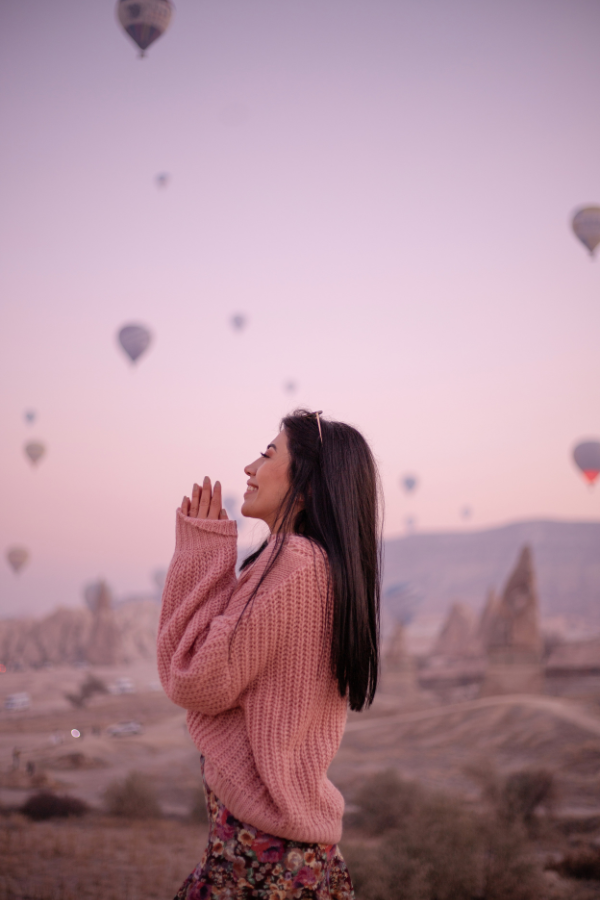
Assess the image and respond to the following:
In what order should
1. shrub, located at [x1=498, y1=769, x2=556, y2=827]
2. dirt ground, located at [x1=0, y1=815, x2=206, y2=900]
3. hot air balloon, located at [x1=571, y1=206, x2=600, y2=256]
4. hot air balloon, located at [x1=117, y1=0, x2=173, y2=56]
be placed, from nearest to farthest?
dirt ground, located at [x1=0, y1=815, x2=206, y2=900], shrub, located at [x1=498, y1=769, x2=556, y2=827], hot air balloon, located at [x1=117, y1=0, x2=173, y2=56], hot air balloon, located at [x1=571, y1=206, x2=600, y2=256]

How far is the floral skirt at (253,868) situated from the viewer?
74.1 inches

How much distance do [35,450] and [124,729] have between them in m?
13.0

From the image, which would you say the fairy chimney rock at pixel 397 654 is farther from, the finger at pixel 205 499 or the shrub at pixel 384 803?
the finger at pixel 205 499

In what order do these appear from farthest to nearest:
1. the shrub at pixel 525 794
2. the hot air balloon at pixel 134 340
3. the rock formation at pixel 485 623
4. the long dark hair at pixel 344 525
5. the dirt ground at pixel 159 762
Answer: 1. the rock formation at pixel 485 623
2. the hot air balloon at pixel 134 340
3. the shrub at pixel 525 794
4. the dirt ground at pixel 159 762
5. the long dark hair at pixel 344 525

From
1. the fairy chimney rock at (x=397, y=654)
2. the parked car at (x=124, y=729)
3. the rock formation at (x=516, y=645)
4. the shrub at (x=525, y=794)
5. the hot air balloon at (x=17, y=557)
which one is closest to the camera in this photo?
the shrub at (x=525, y=794)

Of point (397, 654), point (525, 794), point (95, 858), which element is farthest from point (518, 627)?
point (95, 858)

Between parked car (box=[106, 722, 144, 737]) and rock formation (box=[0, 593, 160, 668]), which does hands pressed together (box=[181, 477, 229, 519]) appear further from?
rock formation (box=[0, 593, 160, 668])

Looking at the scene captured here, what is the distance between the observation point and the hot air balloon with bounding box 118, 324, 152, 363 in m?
21.8

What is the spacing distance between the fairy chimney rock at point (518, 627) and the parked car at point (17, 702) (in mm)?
14660

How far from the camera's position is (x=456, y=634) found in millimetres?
44312

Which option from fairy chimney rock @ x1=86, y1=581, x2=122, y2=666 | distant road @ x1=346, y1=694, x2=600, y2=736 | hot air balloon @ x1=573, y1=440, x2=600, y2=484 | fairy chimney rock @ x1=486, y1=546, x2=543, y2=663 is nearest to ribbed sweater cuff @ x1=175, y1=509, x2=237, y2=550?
distant road @ x1=346, y1=694, x2=600, y2=736

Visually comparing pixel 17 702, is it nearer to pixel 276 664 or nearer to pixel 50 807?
pixel 50 807

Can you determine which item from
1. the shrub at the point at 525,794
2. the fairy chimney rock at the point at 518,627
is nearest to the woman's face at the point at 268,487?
the shrub at the point at 525,794

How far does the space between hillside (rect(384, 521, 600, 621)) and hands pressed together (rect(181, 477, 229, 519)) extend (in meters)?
78.8
